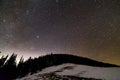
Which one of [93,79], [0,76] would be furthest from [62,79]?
[0,76]

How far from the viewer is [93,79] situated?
20828 millimetres

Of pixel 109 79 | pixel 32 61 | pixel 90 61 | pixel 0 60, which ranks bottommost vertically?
pixel 109 79

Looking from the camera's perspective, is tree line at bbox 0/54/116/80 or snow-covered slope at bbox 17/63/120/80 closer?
snow-covered slope at bbox 17/63/120/80

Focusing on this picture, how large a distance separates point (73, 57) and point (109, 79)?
31376 mm

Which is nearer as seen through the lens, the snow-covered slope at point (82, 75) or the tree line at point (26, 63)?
the snow-covered slope at point (82, 75)

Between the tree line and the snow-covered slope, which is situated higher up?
the tree line

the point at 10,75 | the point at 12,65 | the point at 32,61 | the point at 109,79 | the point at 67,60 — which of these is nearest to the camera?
the point at 109,79

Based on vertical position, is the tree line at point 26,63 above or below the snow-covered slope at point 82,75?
above

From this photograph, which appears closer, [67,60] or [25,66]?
[67,60]

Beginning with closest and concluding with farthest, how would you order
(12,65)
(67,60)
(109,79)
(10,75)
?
(109,79)
(67,60)
(10,75)
(12,65)

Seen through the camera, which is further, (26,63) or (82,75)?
(26,63)

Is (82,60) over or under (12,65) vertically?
under

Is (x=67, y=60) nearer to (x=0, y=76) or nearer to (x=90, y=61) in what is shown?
(x=90, y=61)

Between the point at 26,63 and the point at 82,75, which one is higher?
the point at 26,63
